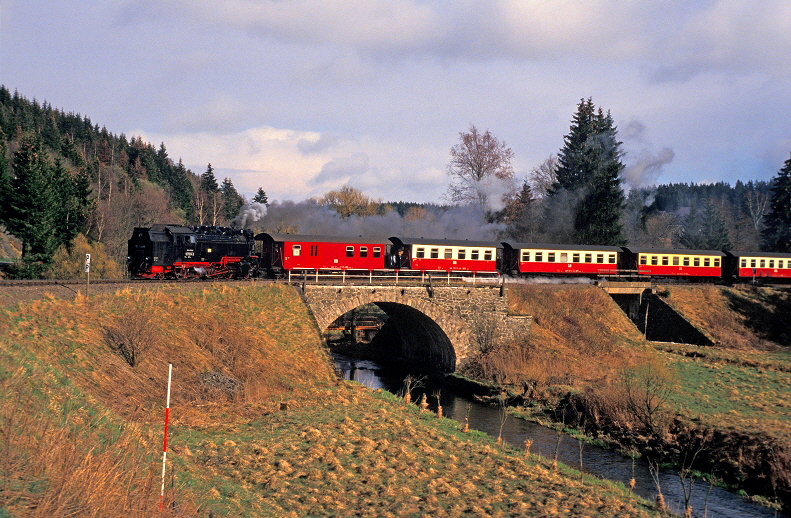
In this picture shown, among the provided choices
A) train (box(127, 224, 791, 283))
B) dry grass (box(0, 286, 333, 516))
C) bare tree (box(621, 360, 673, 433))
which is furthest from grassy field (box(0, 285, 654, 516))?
train (box(127, 224, 791, 283))

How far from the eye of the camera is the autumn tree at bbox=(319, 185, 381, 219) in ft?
275

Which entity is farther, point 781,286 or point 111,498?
point 781,286

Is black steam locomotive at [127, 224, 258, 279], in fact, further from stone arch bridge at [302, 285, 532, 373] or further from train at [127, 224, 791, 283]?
stone arch bridge at [302, 285, 532, 373]

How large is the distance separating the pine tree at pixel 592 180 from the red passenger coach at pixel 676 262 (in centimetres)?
1093

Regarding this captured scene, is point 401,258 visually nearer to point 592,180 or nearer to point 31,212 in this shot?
point 31,212

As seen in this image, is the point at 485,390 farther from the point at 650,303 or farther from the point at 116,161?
the point at 116,161

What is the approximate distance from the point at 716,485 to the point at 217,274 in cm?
2833

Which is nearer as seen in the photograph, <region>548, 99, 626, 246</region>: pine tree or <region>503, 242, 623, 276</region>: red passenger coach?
<region>503, 242, 623, 276</region>: red passenger coach

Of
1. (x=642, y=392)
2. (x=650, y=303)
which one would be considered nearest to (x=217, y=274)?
(x=642, y=392)

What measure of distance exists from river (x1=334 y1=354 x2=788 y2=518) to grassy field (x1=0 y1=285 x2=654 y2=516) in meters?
2.20

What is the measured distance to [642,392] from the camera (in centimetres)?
2727

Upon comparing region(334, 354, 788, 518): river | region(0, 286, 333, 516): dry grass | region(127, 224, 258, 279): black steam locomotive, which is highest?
region(127, 224, 258, 279): black steam locomotive

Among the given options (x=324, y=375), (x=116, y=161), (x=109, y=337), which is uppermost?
(x=116, y=161)

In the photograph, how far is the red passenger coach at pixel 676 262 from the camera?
171 feet
